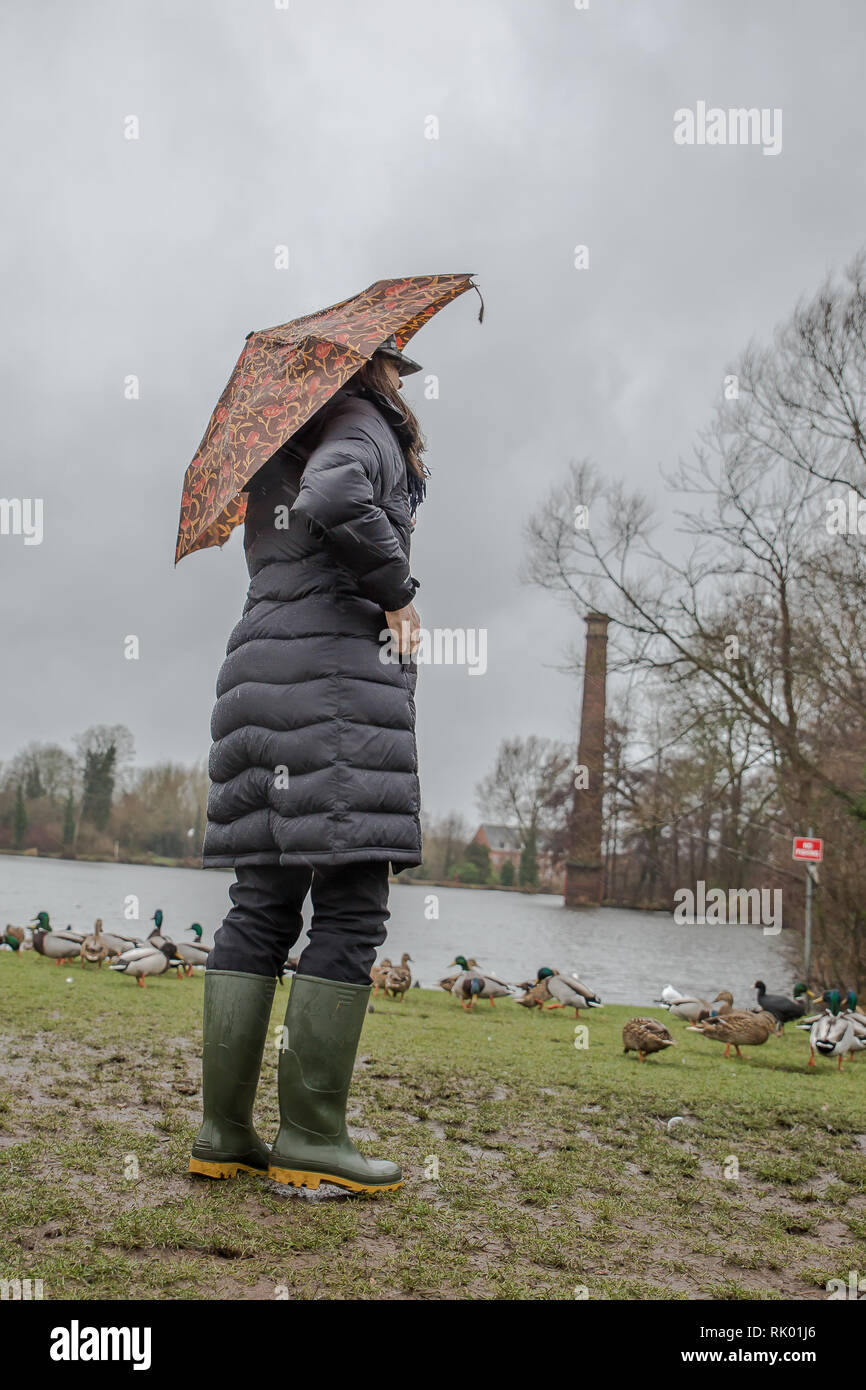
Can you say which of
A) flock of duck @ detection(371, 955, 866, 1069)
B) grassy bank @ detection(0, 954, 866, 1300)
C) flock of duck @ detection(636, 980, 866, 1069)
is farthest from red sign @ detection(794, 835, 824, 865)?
grassy bank @ detection(0, 954, 866, 1300)

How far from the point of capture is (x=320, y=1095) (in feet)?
9.01

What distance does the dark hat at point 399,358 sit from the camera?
313 cm

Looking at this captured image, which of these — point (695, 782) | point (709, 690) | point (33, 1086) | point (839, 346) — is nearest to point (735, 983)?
point (695, 782)

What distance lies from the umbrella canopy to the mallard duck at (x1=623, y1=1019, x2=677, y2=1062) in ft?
14.9

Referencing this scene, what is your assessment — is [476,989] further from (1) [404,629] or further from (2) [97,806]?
(2) [97,806]

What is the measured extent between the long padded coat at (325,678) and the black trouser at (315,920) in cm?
9

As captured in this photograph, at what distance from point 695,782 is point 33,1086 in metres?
16.8

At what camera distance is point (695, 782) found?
19.2 metres

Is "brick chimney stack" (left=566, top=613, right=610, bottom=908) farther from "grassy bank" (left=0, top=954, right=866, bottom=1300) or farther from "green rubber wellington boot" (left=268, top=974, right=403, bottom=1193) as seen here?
"green rubber wellington boot" (left=268, top=974, right=403, bottom=1193)

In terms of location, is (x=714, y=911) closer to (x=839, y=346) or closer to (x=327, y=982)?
(x=839, y=346)

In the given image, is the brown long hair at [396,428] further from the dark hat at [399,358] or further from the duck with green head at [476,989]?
the duck with green head at [476,989]

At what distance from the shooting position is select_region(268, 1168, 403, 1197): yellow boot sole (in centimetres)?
268

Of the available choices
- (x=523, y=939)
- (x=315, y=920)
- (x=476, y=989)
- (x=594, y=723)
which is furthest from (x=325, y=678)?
(x=523, y=939)

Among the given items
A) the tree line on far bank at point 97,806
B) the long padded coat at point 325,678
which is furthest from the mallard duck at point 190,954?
the tree line on far bank at point 97,806
